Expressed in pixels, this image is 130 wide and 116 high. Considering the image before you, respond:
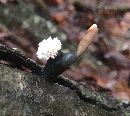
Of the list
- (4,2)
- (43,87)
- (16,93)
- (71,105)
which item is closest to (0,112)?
(16,93)

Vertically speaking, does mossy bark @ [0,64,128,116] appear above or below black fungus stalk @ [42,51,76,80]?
below

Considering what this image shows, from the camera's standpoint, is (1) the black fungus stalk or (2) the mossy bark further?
(1) the black fungus stalk

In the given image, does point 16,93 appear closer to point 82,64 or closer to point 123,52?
point 82,64

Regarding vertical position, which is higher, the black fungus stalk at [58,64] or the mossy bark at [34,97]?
the black fungus stalk at [58,64]

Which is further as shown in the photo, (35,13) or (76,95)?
(35,13)

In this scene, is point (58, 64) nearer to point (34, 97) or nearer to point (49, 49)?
point (49, 49)

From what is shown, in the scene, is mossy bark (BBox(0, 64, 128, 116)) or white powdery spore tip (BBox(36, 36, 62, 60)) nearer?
mossy bark (BBox(0, 64, 128, 116))

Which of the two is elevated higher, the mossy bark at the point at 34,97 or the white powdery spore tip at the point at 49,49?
the white powdery spore tip at the point at 49,49

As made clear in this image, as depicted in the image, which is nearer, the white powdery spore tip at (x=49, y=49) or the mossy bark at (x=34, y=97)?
the mossy bark at (x=34, y=97)

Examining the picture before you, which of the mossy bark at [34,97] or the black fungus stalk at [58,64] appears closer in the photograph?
the mossy bark at [34,97]

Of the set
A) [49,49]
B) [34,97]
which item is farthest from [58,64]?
[34,97]

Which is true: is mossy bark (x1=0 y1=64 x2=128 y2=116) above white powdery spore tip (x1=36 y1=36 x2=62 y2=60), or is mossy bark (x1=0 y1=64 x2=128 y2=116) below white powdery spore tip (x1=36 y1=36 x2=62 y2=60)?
below
